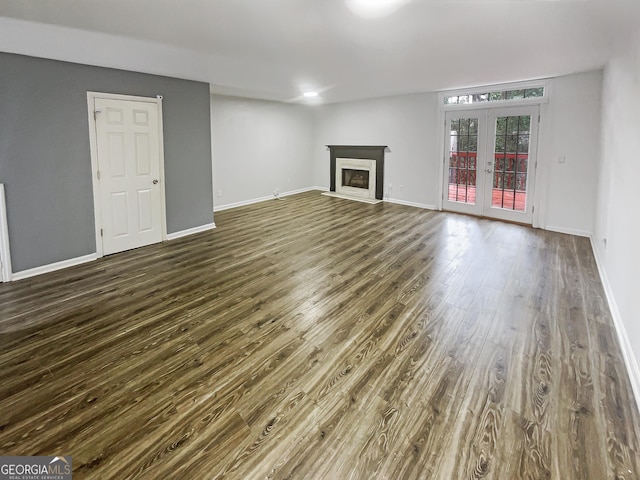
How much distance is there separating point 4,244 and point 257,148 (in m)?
5.41

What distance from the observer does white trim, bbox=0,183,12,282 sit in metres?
3.65

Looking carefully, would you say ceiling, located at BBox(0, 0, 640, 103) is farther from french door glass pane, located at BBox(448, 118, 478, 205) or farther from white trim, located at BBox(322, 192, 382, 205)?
white trim, located at BBox(322, 192, 382, 205)

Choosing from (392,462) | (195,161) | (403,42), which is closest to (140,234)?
(195,161)

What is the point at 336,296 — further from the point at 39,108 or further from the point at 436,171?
the point at 436,171

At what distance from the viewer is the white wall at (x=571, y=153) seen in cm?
509

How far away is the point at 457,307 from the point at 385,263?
49.2 inches

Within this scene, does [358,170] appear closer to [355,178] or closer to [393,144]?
[355,178]

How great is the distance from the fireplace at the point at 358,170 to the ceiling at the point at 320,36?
10.7 feet

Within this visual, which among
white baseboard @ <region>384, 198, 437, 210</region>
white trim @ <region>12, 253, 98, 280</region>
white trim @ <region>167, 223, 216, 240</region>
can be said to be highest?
white baseboard @ <region>384, 198, 437, 210</region>

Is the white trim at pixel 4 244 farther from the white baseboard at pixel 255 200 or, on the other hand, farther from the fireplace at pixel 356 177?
the fireplace at pixel 356 177

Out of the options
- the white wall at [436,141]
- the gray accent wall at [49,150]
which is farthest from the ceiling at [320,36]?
the white wall at [436,141]

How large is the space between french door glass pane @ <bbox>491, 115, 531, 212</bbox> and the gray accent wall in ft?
18.4

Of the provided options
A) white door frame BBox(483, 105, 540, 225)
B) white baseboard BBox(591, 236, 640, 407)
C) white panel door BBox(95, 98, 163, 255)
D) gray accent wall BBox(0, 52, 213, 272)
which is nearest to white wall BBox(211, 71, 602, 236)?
white door frame BBox(483, 105, 540, 225)

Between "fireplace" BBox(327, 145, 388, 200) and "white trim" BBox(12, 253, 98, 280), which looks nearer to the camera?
"white trim" BBox(12, 253, 98, 280)
